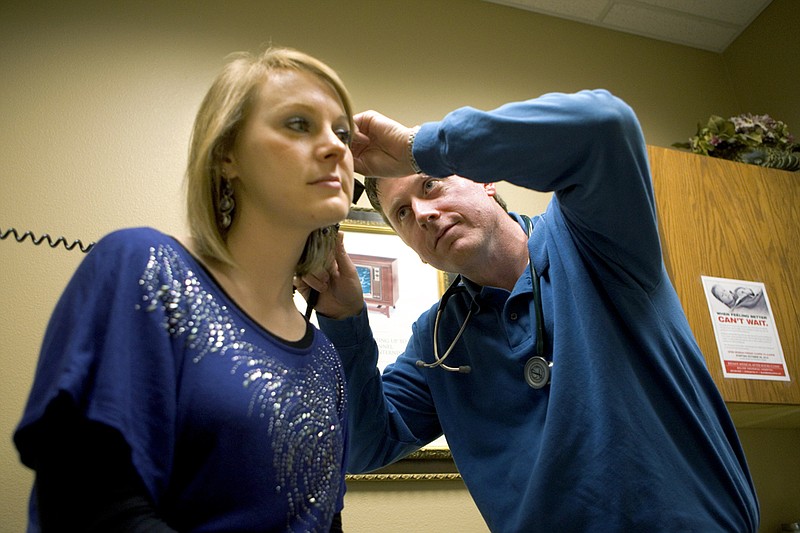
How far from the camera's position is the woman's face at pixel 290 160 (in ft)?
2.47

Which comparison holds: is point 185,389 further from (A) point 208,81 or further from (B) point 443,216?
(A) point 208,81

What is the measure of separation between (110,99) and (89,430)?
1534 mm

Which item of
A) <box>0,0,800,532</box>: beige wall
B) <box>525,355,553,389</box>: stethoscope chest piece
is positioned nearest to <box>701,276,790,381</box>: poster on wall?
<box>0,0,800,532</box>: beige wall

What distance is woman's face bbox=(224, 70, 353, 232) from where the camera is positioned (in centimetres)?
75

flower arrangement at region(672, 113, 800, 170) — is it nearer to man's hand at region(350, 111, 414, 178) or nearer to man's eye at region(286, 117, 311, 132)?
man's hand at region(350, 111, 414, 178)

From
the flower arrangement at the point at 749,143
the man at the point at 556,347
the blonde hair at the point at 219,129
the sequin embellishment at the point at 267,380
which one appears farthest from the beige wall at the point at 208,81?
the sequin embellishment at the point at 267,380

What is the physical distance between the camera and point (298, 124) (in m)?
0.78

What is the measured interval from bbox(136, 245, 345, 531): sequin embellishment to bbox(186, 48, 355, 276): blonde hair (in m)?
0.08

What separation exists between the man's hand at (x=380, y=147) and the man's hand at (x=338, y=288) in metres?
0.13

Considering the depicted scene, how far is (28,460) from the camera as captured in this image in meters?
0.53

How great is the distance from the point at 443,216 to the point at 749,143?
1.42 meters

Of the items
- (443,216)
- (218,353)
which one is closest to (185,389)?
(218,353)

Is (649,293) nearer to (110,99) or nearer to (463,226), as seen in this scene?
(463,226)

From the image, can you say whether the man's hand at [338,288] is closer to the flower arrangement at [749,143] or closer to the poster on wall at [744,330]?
the poster on wall at [744,330]
